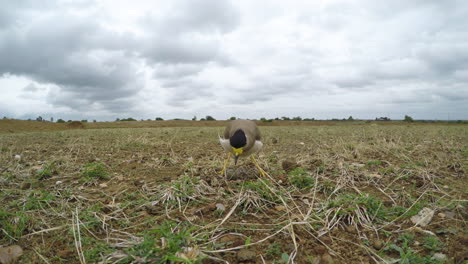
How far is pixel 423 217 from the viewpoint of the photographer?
6.67ft

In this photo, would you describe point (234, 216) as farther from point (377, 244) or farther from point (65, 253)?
point (65, 253)

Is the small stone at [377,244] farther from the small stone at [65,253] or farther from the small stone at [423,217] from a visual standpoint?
the small stone at [65,253]

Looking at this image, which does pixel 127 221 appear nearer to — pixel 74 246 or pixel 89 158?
pixel 74 246

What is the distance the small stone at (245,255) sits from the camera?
1.56 metres

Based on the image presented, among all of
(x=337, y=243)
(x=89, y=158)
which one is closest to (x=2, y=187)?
(x=89, y=158)

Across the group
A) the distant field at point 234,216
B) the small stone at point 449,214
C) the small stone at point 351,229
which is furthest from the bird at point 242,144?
the small stone at point 449,214

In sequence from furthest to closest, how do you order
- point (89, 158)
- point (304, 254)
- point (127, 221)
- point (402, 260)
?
point (89, 158)
point (127, 221)
point (304, 254)
point (402, 260)

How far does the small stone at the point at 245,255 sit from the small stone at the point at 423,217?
4.62ft

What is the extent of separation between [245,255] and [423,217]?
5.19 ft

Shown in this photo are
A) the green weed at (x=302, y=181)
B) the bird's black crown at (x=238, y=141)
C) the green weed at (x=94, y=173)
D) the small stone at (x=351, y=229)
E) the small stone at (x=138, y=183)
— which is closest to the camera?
the small stone at (x=351, y=229)

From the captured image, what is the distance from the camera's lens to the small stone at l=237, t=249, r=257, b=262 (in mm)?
1560

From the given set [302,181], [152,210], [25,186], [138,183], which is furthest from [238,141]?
[25,186]

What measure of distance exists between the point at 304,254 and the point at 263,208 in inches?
27.7

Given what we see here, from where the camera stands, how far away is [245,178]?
3273 mm
